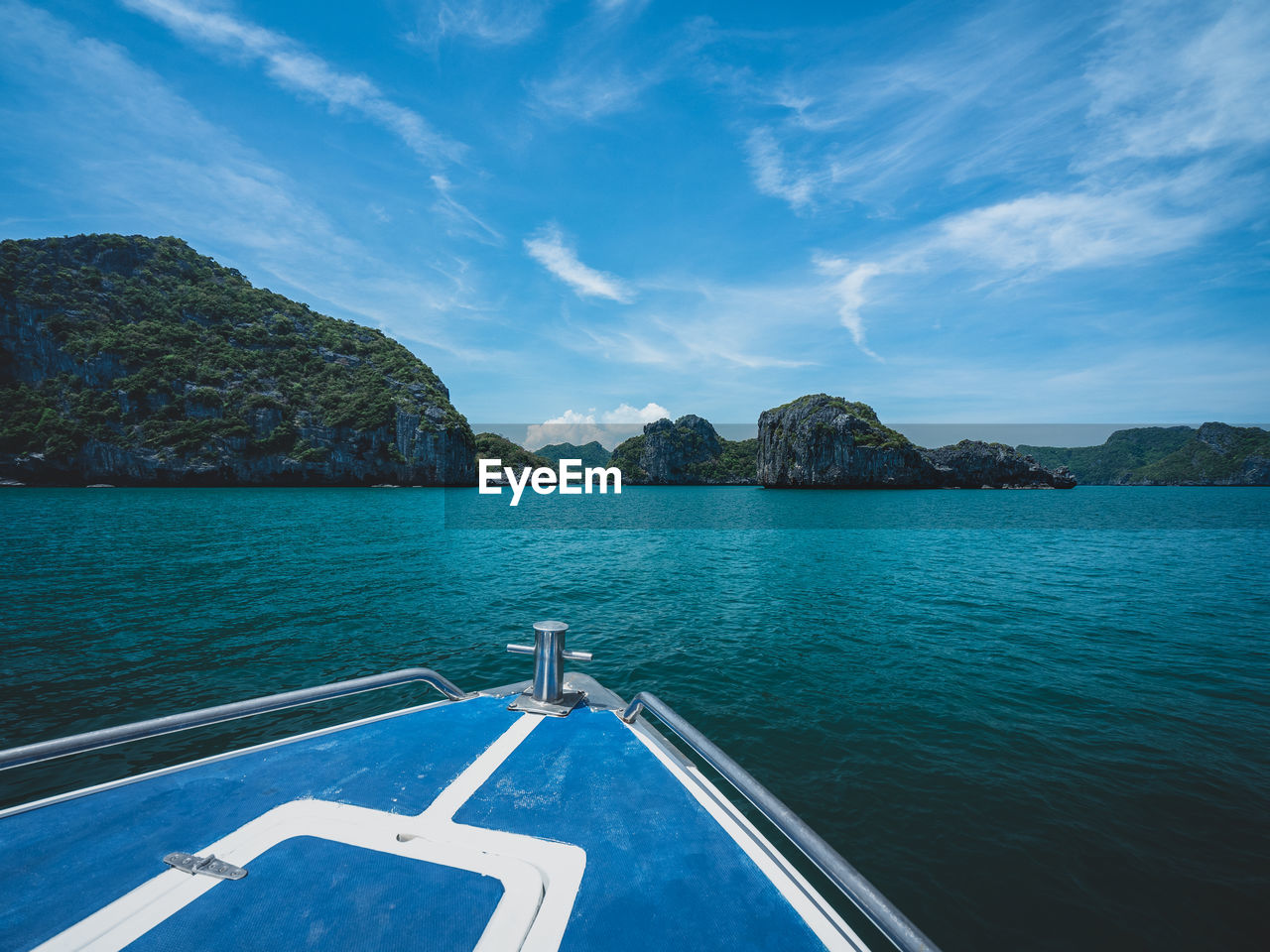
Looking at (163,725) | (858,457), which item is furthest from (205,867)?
(858,457)

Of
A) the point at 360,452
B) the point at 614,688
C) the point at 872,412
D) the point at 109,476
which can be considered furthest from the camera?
the point at 872,412

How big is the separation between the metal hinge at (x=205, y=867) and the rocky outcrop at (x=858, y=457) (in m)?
158

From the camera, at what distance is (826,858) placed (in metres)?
2.97

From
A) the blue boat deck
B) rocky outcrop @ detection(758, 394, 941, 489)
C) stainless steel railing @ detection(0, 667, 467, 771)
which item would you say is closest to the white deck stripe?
the blue boat deck

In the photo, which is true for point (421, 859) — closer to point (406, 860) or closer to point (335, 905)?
point (406, 860)

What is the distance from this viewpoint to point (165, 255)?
158 meters

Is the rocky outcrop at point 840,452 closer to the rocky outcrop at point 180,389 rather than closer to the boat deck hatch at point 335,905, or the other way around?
the rocky outcrop at point 180,389

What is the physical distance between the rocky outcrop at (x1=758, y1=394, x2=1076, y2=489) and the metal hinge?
158 meters

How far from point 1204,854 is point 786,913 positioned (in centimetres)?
803

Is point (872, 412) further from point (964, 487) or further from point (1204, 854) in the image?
point (1204, 854)

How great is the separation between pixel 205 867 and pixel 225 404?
163 meters

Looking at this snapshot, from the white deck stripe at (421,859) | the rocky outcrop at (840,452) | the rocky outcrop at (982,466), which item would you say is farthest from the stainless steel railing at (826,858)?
the rocky outcrop at (982,466)

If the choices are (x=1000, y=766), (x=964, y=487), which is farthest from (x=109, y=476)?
(x=964, y=487)

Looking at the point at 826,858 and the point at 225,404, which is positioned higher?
the point at 225,404
